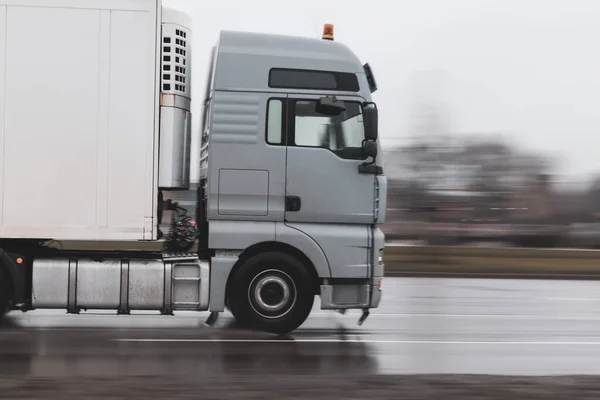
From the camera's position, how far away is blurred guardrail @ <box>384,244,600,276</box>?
23.6 metres

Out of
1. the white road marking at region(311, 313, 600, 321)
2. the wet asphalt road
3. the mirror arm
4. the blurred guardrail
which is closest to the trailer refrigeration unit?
the mirror arm

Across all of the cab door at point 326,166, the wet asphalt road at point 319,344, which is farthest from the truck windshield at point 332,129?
the wet asphalt road at point 319,344

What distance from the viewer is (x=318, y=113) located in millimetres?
9320

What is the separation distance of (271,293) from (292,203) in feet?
3.43

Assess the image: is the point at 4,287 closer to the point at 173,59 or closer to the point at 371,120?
the point at 173,59

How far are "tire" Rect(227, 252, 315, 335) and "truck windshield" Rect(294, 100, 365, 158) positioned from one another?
4.35 ft

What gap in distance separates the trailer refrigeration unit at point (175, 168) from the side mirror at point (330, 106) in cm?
2

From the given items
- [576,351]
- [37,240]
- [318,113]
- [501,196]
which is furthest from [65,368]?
[501,196]

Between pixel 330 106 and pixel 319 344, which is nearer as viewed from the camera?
pixel 319 344

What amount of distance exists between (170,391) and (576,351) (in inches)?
202

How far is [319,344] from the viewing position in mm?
9008

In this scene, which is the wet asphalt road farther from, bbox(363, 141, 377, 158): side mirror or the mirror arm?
bbox(363, 141, 377, 158): side mirror

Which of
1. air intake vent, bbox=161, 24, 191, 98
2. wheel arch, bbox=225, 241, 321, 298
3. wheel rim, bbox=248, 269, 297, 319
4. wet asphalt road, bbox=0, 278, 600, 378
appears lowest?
wet asphalt road, bbox=0, 278, 600, 378

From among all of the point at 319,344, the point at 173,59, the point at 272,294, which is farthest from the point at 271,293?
the point at 173,59
